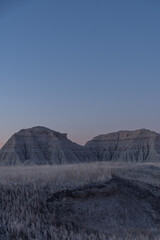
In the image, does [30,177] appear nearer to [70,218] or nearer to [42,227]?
[70,218]

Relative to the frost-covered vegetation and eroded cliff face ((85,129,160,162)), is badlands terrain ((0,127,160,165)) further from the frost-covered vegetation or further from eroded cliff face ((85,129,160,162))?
the frost-covered vegetation

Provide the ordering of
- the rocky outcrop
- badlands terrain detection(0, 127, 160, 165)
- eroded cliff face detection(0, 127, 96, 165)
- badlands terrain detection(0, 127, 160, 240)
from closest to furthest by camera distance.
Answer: badlands terrain detection(0, 127, 160, 240) → the rocky outcrop → eroded cliff face detection(0, 127, 96, 165) → badlands terrain detection(0, 127, 160, 165)

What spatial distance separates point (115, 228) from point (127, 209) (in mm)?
1849

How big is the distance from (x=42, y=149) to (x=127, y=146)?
84.4 feet

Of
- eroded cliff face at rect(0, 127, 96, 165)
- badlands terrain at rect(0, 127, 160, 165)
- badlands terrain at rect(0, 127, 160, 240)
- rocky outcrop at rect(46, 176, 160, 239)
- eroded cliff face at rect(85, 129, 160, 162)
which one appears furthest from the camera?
eroded cliff face at rect(85, 129, 160, 162)

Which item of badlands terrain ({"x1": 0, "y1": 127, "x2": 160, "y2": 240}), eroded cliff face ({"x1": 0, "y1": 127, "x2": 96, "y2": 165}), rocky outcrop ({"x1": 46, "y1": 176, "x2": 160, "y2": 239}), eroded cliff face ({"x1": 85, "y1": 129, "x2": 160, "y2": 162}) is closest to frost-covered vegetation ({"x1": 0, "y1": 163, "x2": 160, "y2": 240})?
badlands terrain ({"x1": 0, "y1": 127, "x2": 160, "y2": 240})

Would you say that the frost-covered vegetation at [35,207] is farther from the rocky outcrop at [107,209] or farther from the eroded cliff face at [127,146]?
the eroded cliff face at [127,146]

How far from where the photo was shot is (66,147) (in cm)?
8538

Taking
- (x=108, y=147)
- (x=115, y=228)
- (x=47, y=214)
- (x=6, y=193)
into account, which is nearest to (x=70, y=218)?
(x=47, y=214)

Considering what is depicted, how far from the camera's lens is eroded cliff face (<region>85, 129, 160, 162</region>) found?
287ft

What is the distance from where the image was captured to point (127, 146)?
314 feet

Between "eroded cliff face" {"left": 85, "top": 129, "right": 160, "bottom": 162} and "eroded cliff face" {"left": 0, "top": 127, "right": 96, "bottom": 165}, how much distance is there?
21.4 ft

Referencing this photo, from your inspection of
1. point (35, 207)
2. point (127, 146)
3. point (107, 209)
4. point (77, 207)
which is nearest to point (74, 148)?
point (127, 146)

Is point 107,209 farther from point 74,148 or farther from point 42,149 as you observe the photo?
point 74,148
